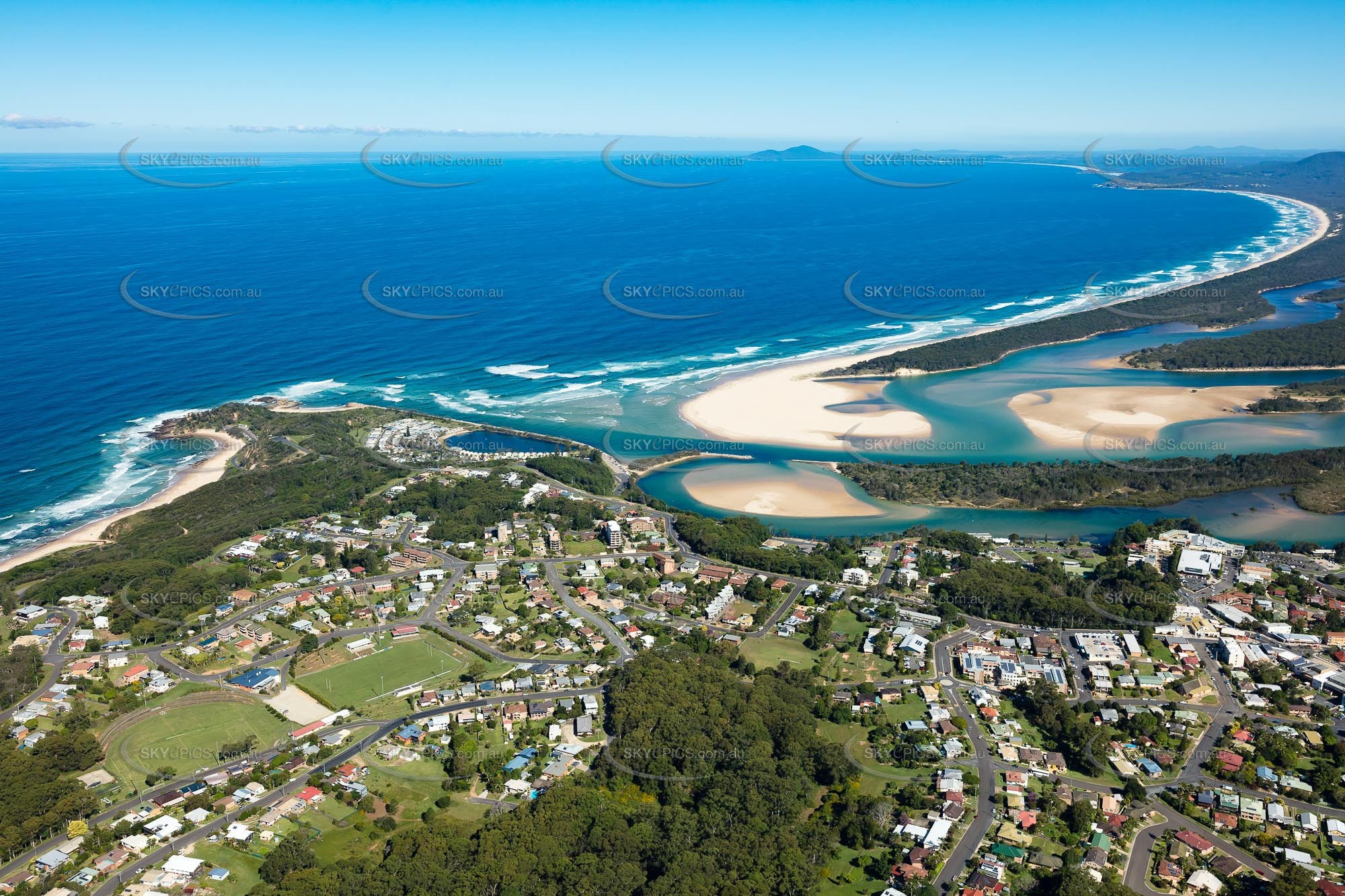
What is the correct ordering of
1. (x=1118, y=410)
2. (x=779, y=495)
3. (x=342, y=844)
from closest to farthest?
(x=342, y=844) < (x=779, y=495) < (x=1118, y=410)

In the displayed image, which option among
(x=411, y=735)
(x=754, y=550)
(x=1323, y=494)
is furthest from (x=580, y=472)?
(x=1323, y=494)

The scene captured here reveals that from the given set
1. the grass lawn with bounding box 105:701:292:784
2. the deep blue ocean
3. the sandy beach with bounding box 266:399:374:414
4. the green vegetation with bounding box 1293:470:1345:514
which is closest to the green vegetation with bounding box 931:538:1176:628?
the green vegetation with bounding box 1293:470:1345:514

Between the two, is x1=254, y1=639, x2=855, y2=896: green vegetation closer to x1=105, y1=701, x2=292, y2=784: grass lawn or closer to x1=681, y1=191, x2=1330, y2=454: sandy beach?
x1=105, y1=701, x2=292, y2=784: grass lawn

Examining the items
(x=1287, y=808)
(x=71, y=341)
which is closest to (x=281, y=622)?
(x=1287, y=808)

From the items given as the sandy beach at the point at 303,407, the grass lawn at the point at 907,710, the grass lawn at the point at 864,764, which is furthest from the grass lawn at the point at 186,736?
the sandy beach at the point at 303,407

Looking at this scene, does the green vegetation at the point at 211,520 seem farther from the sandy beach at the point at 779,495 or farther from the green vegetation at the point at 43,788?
the sandy beach at the point at 779,495

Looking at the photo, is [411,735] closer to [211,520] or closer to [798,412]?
[211,520]
